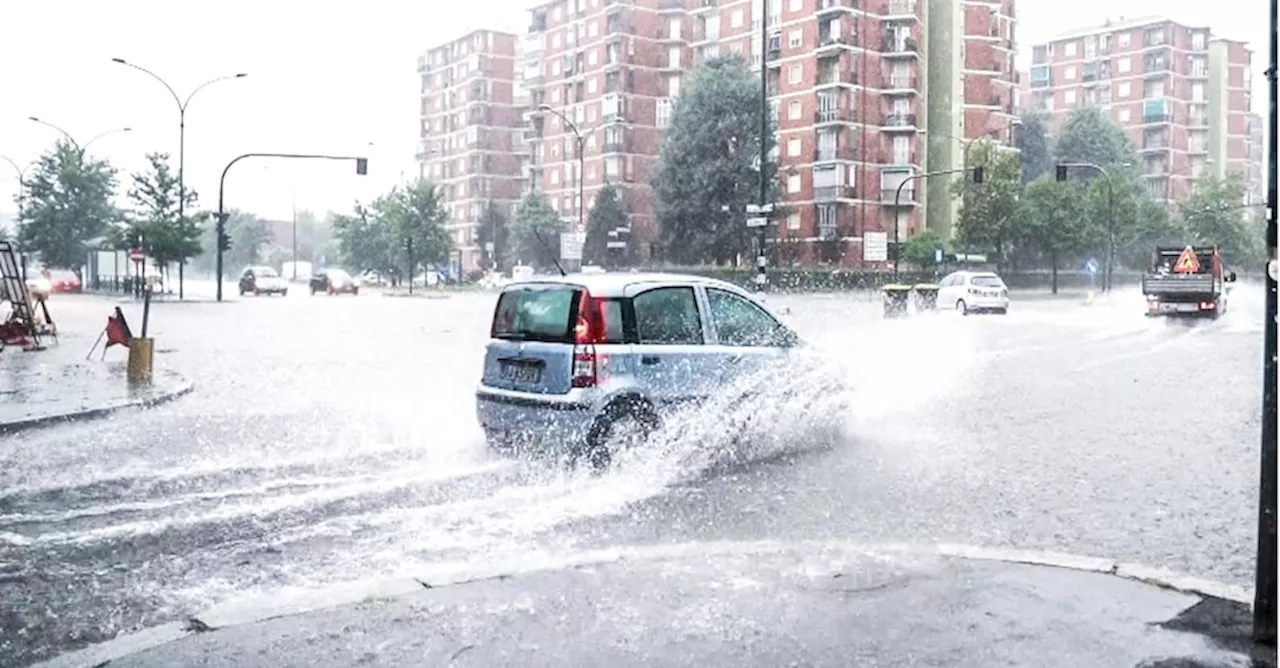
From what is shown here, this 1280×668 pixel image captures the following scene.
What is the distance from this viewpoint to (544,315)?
882cm

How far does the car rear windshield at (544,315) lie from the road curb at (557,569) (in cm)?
274

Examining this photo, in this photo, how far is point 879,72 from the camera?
69625 millimetres

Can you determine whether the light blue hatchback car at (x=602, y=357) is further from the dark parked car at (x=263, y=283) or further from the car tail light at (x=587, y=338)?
the dark parked car at (x=263, y=283)

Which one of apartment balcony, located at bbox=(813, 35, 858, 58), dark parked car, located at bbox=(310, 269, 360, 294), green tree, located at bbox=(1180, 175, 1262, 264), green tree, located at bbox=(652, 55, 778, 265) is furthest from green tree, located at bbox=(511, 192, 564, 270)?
green tree, located at bbox=(1180, 175, 1262, 264)

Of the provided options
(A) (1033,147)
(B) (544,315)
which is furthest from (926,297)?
(A) (1033,147)

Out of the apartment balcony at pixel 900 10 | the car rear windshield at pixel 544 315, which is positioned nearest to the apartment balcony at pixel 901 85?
the apartment balcony at pixel 900 10

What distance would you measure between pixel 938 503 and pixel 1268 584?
309 centimetres

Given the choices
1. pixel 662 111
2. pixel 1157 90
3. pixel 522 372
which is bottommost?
pixel 522 372

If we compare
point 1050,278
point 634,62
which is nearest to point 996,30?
point 1050,278

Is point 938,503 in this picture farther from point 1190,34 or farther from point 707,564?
point 1190,34

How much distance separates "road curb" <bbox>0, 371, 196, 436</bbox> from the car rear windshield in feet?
16.9

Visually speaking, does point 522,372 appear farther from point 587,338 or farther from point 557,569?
point 557,569

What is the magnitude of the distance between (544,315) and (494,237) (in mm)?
85970

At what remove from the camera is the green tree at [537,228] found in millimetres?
84250
